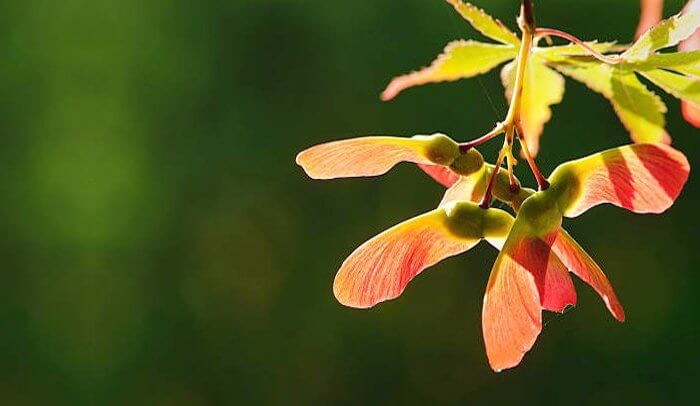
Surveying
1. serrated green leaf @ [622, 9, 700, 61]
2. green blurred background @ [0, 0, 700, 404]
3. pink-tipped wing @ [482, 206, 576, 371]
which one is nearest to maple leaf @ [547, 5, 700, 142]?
serrated green leaf @ [622, 9, 700, 61]

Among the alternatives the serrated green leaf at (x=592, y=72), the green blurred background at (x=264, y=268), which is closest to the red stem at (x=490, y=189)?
the serrated green leaf at (x=592, y=72)

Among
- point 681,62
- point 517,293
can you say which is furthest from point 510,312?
point 681,62

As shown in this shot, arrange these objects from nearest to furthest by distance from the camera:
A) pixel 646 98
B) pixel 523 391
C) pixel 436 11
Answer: pixel 646 98 < pixel 436 11 < pixel 523 391

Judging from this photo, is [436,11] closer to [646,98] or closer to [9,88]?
[9,88]

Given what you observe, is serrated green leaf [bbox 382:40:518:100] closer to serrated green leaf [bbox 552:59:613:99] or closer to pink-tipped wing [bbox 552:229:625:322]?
serrated green leaf [bbox 552:59:613:99]

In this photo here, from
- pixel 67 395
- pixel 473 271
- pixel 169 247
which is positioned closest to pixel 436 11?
pixel 473 271

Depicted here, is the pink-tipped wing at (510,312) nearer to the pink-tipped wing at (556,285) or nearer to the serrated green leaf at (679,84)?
the pink-tipped wing at (556,285)

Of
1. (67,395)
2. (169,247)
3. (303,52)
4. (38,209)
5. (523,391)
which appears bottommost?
(523,391)
